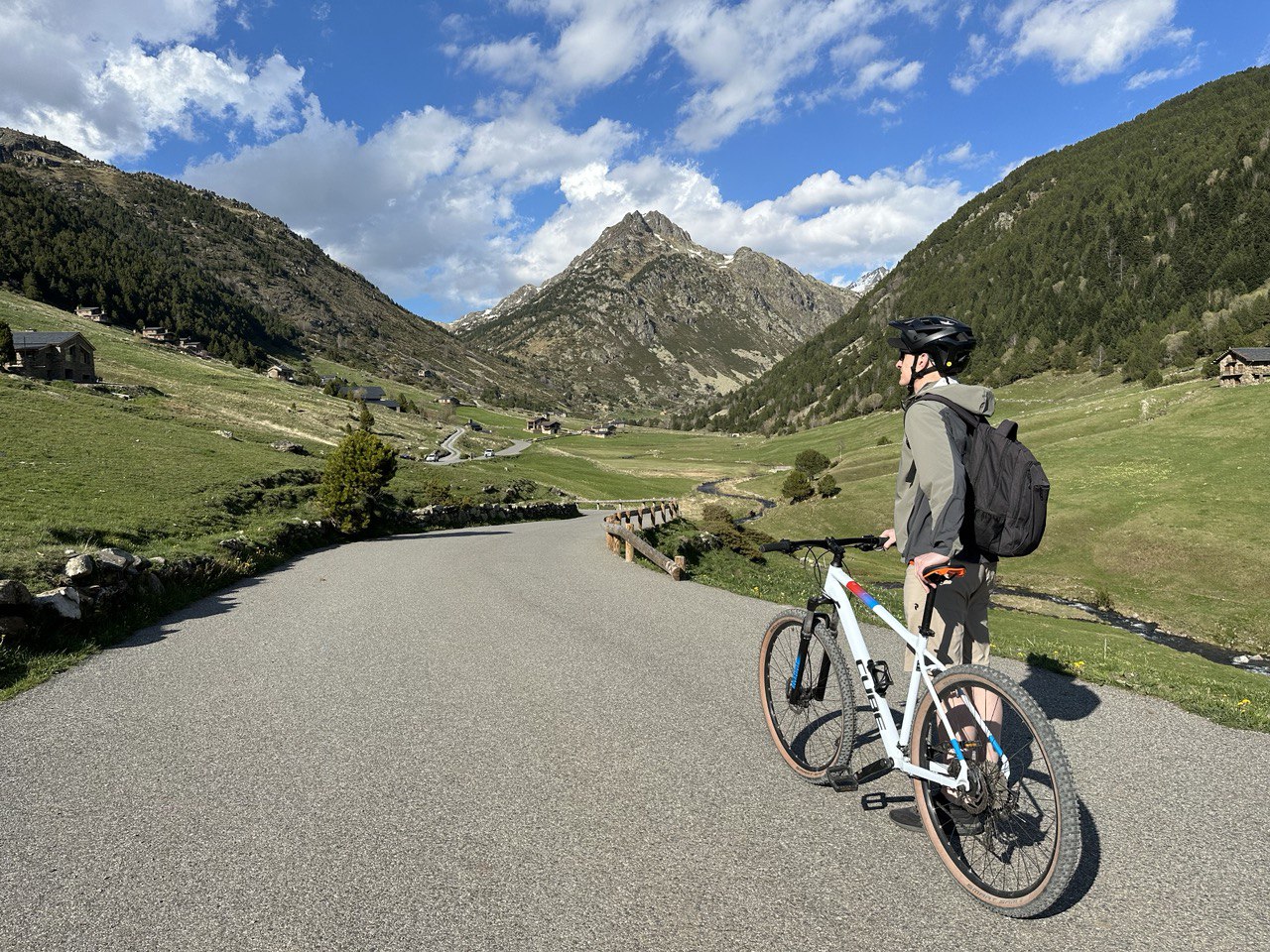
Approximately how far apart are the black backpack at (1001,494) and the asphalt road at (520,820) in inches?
87.5

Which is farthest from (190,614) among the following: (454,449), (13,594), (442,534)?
(454,449)

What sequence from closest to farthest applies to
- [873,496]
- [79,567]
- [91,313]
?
[79,567]
[873,496]
[91,313]

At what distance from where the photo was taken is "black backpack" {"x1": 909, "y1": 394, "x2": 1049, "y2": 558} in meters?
4.31

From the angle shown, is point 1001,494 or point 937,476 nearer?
point 1001,494

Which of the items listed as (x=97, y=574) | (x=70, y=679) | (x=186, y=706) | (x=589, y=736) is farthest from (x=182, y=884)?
(x=97, y=574)

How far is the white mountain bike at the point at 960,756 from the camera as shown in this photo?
3.54 metres

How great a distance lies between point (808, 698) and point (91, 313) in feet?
674

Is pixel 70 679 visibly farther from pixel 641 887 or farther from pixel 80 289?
pixel 80 289

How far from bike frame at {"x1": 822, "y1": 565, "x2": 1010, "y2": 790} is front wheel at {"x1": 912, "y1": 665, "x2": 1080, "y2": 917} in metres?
0.06

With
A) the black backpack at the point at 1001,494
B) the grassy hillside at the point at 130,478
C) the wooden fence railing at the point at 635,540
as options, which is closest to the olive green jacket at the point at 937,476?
the black backpack at the point at 1001,494

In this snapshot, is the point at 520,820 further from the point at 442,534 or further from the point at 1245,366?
the point at 1245,366

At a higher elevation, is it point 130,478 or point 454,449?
point 130,478

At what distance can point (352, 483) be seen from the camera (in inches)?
1054

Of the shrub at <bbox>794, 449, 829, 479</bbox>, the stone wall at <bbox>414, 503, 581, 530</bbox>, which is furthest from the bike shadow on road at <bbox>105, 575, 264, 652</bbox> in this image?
the shrub at <bbox>794, 449, 829, 479</bbox>
